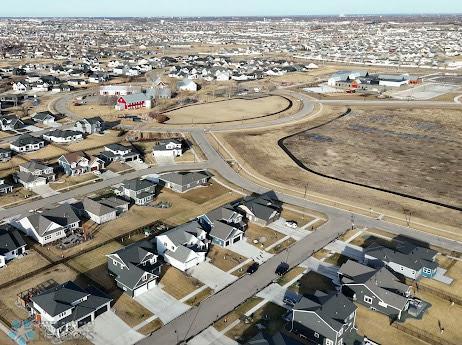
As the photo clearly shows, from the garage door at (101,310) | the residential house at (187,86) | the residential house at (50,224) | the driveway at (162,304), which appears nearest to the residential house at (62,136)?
the residential house at (50,224)

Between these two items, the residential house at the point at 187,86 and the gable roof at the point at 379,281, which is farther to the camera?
the residential house at the point at 187,86

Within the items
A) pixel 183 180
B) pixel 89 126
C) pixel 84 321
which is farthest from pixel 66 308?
pixel 89 126

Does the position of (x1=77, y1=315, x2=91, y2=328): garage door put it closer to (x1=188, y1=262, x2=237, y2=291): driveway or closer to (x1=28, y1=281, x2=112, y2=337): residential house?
(x1=28, y1=281, x2=112, y2=337): residential house

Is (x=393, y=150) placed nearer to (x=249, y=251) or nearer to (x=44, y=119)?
(x=249, y=251)

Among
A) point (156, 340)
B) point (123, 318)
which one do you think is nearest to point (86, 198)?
point (123, 318)

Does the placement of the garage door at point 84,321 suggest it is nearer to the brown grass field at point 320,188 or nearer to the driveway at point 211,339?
the driveway at point 211,339
